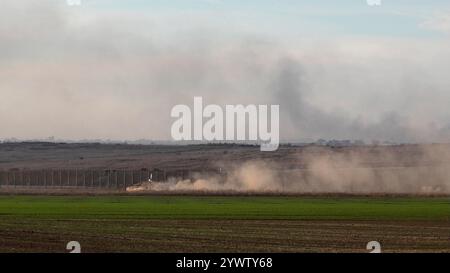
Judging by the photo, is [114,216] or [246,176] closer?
[114,216]

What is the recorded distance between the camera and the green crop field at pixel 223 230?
41.7 meters

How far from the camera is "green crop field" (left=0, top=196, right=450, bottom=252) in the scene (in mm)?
41719

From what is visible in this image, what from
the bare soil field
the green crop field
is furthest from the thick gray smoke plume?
the bare soil field

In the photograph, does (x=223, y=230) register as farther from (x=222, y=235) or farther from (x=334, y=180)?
(x=334, y=180)

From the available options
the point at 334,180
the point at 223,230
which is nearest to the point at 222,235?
the point at 223,230

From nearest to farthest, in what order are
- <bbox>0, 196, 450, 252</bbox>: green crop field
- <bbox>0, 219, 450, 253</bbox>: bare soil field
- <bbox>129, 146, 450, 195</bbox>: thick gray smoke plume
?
1. <bbox>0, 219, 450, 253</bbox>: bare soil field
2. <bbox>0, 196, 450, 252</bbox>: green crop field
3. <bbox>129, 146, 450, 195</bbox>: thick gray smoke plume

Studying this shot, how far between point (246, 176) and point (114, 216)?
354ft

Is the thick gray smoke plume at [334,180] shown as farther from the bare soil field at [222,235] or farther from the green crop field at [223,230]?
the bare soil field at [222,235]

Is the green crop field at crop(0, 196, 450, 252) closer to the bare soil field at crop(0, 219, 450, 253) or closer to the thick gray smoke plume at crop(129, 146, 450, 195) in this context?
the bare soil field at crop(0, 219, 450, 253)

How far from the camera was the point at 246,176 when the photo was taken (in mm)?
175250

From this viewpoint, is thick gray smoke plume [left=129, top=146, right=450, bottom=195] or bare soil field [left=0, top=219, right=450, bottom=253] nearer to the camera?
bare soil field [left=0, top=219, right=450, bottom=253]

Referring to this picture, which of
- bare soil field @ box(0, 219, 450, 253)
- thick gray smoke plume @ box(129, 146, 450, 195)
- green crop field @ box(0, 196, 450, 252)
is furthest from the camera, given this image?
thick gray smoke plume @ box(129, 146, 450, 195)
